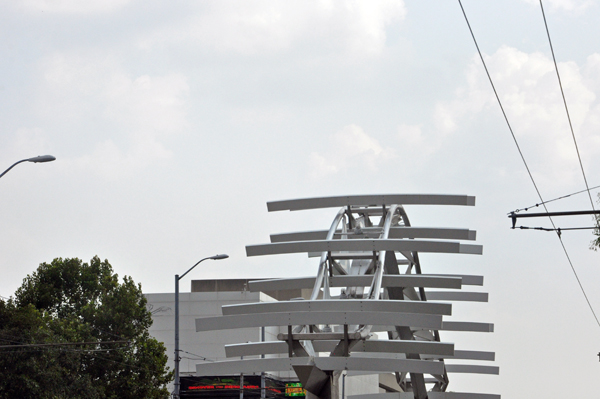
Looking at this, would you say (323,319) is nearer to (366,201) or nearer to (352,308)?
(352,308)

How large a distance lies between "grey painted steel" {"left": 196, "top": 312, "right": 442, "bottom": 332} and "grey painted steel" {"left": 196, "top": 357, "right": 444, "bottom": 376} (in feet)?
2.27

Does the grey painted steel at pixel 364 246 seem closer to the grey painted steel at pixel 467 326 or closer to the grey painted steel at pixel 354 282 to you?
the grey painted steel at pixel 354 282

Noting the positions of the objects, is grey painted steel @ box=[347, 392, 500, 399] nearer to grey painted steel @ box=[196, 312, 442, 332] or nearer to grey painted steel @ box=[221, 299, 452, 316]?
grey painted steel @ box=[221, 299, 452, 316]

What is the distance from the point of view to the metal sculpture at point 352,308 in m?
14.1

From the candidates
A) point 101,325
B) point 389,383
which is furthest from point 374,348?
point 389,383

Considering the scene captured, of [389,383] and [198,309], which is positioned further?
[389,383]

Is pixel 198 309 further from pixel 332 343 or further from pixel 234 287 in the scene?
pixel 332 343

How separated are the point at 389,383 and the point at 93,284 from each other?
59.1 m

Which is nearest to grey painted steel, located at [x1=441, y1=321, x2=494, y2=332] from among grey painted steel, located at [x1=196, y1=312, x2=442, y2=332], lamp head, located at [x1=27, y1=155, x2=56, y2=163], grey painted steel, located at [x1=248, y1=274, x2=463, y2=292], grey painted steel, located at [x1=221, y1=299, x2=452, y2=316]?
grey painted steel, located at [x1=248, y1=274, x2=463, y2=292]

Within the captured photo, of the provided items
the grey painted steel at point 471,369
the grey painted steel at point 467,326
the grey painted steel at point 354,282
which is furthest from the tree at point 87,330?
the grey painted steel at point 354,282

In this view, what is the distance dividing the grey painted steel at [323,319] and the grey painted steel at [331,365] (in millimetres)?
693

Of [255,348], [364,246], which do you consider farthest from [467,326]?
[255,348]

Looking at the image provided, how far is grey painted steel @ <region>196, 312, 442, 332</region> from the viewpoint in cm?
1359

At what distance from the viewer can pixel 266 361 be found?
1491cm
